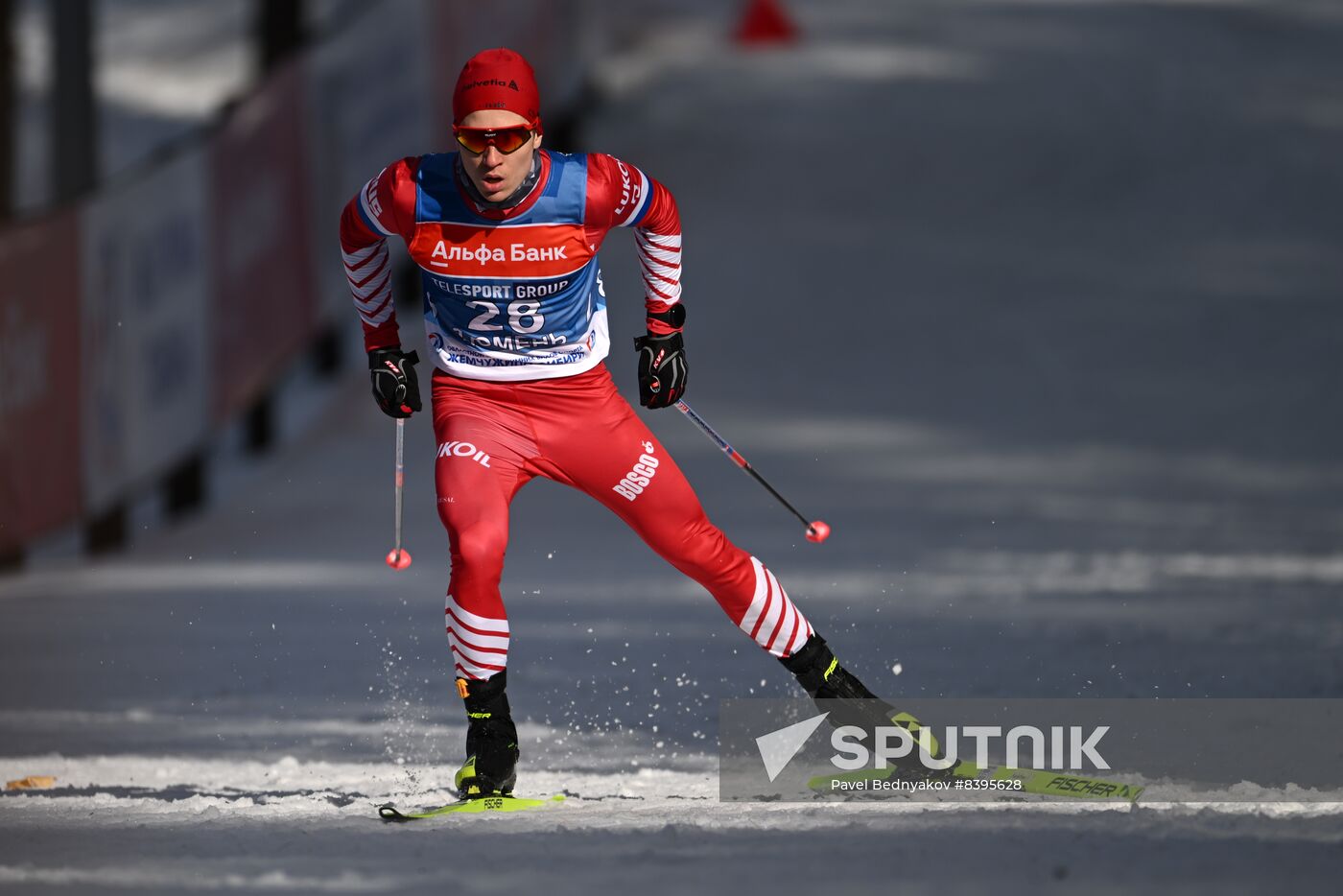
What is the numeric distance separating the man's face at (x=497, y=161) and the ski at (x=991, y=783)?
181cm

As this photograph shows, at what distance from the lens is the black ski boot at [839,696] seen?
5684 mm

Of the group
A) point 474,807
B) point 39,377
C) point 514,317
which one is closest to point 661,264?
point 514,317

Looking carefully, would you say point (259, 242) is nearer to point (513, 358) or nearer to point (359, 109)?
point (359, 109)

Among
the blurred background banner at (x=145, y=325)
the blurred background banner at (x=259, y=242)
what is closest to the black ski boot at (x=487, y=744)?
the blurred background banner at (x=145, y=325)

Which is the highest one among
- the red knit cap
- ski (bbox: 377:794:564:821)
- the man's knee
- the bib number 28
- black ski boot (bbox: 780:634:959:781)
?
the red knit cap

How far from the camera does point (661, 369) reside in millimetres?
5625

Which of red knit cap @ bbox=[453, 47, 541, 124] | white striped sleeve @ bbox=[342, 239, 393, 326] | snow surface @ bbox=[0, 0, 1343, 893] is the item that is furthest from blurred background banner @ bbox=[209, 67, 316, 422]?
red knit cap @ bbox=[453, 47, 541, 124]

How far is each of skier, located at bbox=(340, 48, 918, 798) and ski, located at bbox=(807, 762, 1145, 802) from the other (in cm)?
16

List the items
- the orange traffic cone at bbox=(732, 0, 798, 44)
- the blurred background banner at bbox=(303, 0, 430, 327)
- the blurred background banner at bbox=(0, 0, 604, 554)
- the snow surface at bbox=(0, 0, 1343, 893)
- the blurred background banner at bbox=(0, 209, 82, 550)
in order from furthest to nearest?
the orange traffic cone at bbox=(732, 0, 798, 44) → the blurred background banner at bbox=(303, 0, 430, 327) → the blurred background banner at bbox=(0, 0, 604, 554) → the blurred background banner at bbox=(0, 209, 82, 550) → the snow surface at bbox=(0, 0, 1343, 893)

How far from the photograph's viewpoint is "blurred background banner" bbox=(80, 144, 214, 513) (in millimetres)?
10000

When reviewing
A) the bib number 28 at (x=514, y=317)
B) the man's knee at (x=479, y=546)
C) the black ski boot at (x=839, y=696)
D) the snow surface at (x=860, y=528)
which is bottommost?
the snow surface at (x=860, y=528)

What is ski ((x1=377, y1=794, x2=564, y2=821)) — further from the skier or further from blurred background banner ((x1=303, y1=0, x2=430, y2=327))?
blurred background banner ((x1=303, y1=0, x2=430, y2=327))

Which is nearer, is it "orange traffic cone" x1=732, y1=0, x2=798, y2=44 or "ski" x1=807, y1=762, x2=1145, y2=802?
"ski" x1=807, y1=762, x2=1145, y2=802

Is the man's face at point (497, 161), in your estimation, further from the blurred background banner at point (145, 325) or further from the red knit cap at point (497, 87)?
the blurred background banner at point (145, 325)
